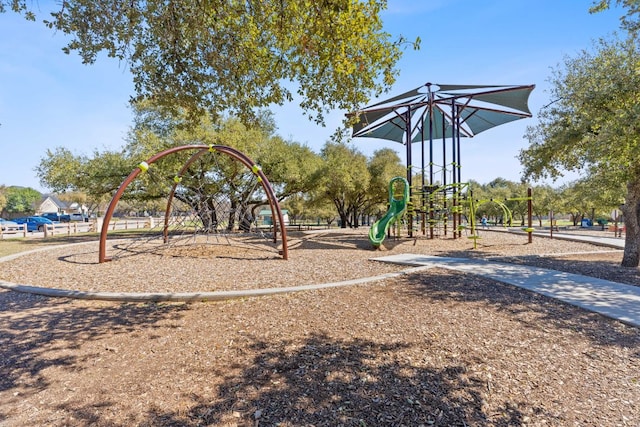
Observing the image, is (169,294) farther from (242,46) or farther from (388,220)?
→ (388,220)

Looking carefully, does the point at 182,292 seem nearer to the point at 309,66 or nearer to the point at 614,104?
the point at 309,66

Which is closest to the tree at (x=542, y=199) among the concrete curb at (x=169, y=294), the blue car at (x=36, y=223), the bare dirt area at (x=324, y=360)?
the bare dirt area at (x=324, y=360)

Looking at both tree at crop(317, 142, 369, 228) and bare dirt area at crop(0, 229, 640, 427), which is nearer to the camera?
bare dirt area at crop(0, 229, 640, 427)

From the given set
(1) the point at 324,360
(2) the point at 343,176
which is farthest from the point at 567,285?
(2) the point at 343,176

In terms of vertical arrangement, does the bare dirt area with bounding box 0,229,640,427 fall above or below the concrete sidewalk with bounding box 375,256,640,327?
below

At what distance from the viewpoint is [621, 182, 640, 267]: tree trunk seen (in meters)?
8.01

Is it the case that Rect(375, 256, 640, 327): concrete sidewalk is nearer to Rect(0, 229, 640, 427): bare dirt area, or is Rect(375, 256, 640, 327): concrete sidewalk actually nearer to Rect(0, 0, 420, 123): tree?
Rect(0, 229, 640, 427): bare dirt area

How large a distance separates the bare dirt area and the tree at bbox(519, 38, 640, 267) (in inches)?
150

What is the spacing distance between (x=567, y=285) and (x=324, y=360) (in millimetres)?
5406

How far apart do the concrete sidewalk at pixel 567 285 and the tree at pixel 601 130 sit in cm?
265

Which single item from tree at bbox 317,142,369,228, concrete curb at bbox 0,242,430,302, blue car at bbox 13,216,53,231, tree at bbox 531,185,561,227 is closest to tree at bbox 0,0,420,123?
concrete curb at bbox 0,242,430,302

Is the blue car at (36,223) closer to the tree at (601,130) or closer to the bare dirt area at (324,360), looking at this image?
the bare dirt area at (324,360)

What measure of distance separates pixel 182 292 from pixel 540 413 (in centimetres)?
526

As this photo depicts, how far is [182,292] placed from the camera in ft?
18.7
